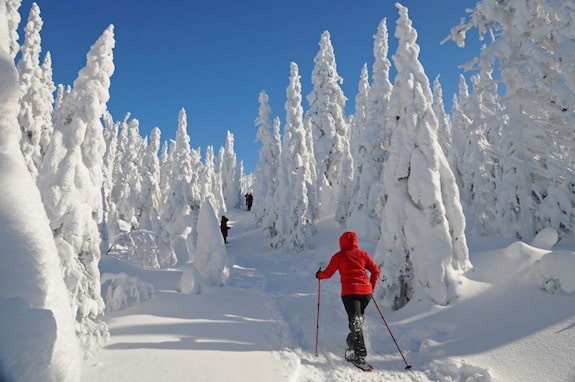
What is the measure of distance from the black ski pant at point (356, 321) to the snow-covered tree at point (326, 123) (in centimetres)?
2092

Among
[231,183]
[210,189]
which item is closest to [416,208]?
[210,189]

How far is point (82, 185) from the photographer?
611cm

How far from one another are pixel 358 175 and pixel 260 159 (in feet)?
59.8

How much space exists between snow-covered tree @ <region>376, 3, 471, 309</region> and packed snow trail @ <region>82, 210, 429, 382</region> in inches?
69.2

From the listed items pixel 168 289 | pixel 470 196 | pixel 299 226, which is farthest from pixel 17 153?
pixel 470 196

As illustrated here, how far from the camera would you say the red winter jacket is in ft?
18.1

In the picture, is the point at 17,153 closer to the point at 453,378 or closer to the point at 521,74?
the point at 453,378

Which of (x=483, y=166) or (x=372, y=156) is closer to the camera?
(x=483, y=166)

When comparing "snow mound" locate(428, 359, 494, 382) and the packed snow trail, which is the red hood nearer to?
the packed snow trail

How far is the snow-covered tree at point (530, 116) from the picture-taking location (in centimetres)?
974

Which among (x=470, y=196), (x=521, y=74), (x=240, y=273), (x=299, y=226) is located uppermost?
(x=521, y=74)

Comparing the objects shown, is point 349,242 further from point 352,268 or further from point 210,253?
point 210,253

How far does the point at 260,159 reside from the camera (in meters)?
37.6

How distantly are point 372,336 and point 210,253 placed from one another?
6.57m
